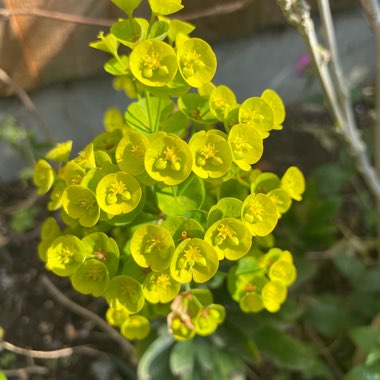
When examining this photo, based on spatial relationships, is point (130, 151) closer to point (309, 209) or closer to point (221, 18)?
point (309, 209)

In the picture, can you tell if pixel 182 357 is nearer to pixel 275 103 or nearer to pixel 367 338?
pixel 367 338

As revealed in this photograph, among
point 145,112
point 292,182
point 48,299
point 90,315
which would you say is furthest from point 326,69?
point 48,299

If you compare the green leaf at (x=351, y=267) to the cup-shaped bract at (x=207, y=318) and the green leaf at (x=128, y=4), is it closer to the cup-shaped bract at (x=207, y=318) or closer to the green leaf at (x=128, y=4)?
the cup-shaped bract at (x=207, y=318)

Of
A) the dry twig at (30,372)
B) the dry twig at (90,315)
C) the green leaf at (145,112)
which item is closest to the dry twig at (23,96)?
the dry twig at (90,315)

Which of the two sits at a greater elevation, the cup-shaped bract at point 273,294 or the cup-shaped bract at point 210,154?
the cup-shaped bract at point 210,154

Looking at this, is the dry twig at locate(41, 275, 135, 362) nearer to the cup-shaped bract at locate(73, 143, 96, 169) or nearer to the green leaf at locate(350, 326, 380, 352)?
the green leaf at locate(350, 326, 380, 352)
